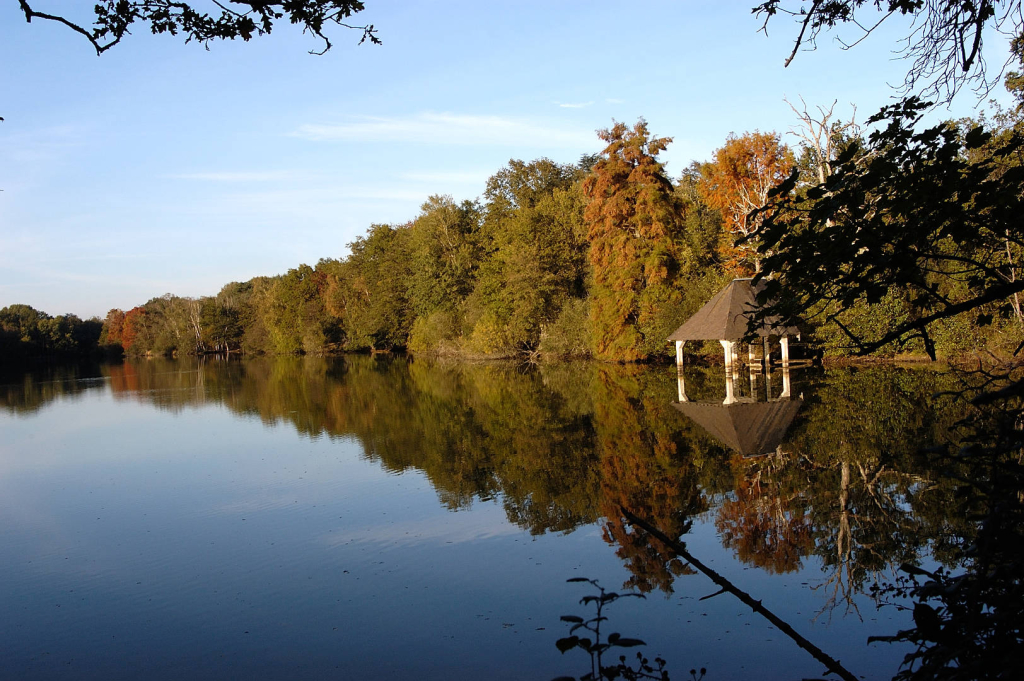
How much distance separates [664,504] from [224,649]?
522 centimetres

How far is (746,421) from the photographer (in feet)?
48.3

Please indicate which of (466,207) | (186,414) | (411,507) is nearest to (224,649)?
(411,507)

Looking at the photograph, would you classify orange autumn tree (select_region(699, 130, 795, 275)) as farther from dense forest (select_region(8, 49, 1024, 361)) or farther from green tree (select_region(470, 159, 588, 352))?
green tree (select_region(470, 159, 588, 352))

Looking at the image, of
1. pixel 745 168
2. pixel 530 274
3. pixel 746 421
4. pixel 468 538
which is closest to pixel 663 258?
pixel 745 168

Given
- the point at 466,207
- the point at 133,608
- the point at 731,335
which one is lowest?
the point at 133,608

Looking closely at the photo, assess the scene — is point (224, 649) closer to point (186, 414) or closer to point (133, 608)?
point (133, 608)

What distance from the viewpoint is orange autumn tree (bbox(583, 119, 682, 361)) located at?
31.5 metres

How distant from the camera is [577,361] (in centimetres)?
3656

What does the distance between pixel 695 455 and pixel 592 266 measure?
85.7 ft

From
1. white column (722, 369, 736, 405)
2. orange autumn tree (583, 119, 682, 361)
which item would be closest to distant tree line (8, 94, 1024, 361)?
orange autumn tree (583, 119, 682, 361)

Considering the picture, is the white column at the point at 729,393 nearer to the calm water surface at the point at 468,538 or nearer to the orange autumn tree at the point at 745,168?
the calm water surface at the point at 468,538

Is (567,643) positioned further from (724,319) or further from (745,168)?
(745,168)

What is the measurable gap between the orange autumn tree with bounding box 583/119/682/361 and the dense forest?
70mm

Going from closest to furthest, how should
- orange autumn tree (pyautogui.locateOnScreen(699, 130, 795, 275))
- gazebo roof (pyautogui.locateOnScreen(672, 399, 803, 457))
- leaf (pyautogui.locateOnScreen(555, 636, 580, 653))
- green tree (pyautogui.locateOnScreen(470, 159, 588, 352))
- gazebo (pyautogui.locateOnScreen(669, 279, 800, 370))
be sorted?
leaf (pyautogui.locateOnScreen(555, 636, 580, 653)), gazebo roof (pyautogui.locateOnScreen(672, 399, 803, 457)), gazebo (pyautogui.locateOnScreen(669, 279, 800, 370)), orange autumn tree (pyautogui.locateOnScreen(699, 130, 795, 275)), green tree (pyautogui.locateOnScreen(470, 159, 588, 352))
